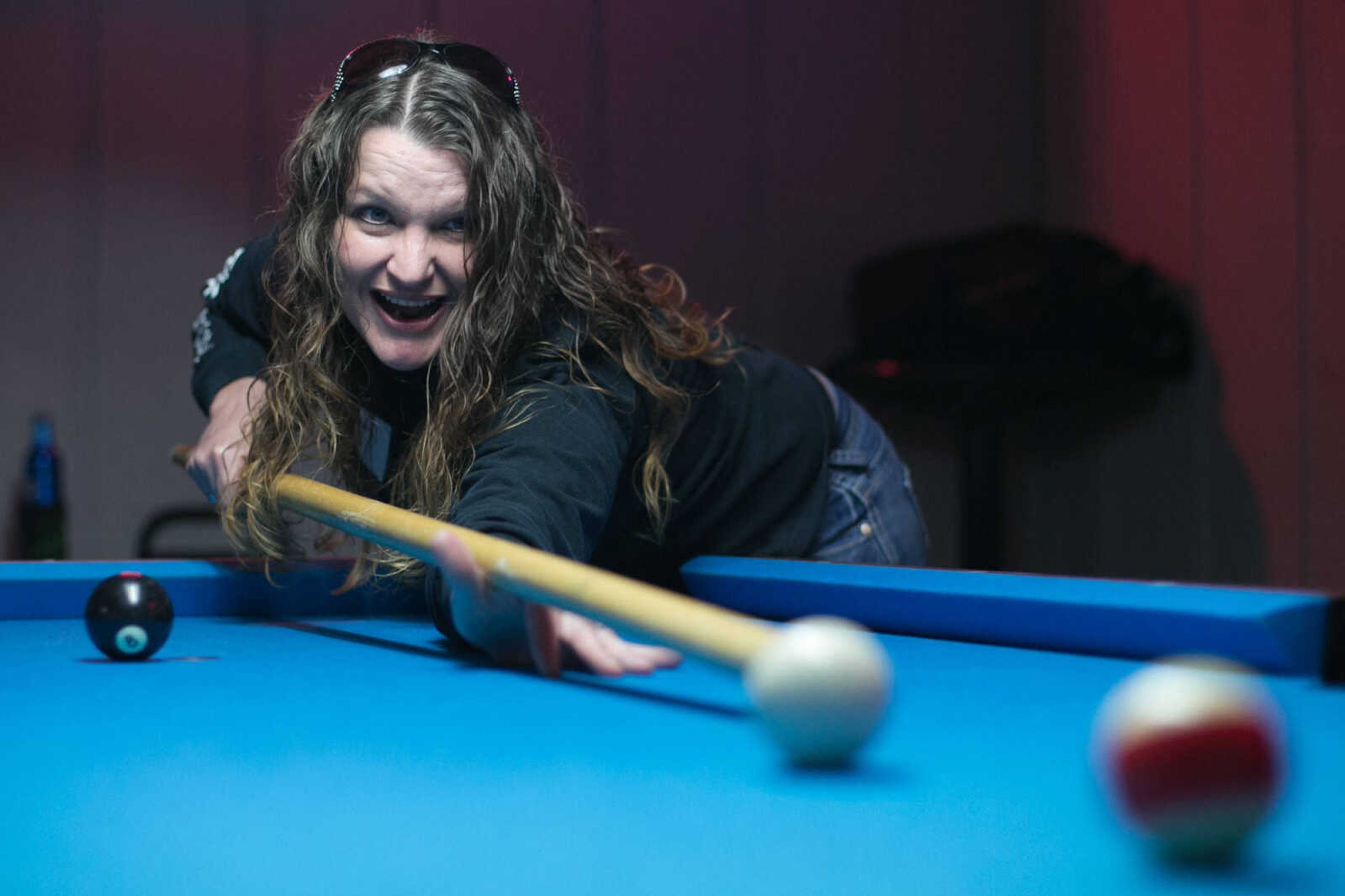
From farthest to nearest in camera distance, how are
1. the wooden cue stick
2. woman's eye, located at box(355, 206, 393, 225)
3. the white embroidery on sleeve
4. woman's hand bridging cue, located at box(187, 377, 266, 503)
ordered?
1. the white embroidery on sleeve
2. woman's hand bridging cue, located at box(187, 377, 266, 503)
3. woman's eye, located at box(355, 206, 393, 225)
4. the wooden cue stick

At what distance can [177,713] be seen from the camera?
117 centimetres

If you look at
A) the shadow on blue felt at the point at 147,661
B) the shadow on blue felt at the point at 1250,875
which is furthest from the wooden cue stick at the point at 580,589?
the shadow on blue felt at the point at 1250,875

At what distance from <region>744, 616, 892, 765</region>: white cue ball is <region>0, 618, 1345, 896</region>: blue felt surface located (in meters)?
0.03

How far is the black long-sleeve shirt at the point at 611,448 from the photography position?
5.19 feet

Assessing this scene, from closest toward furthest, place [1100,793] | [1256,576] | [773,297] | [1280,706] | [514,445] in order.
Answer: [1100,793] < [1280,706] < [514,445] < [1256,576] < [773,297]

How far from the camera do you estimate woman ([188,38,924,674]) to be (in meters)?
1.83

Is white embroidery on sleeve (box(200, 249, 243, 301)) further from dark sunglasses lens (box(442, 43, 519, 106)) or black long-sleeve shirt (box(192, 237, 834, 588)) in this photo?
dark sunglasses lens (box(442, 43, 519, 106))

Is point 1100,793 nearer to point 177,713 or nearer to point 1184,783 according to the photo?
point 1184,783

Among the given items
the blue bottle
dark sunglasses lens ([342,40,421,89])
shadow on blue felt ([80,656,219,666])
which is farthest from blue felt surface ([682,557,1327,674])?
the blue bottle

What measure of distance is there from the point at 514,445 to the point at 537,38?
142 inches

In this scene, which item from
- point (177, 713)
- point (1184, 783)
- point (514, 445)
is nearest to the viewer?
point (1184, 783)

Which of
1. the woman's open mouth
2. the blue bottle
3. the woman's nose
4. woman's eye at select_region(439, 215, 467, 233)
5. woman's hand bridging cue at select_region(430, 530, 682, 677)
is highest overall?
woman's eye at select_region(439, 215, 467, 233)

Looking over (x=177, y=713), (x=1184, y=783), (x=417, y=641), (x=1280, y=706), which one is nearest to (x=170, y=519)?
(x=417, y=641)

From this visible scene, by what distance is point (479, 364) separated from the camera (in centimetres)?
185
